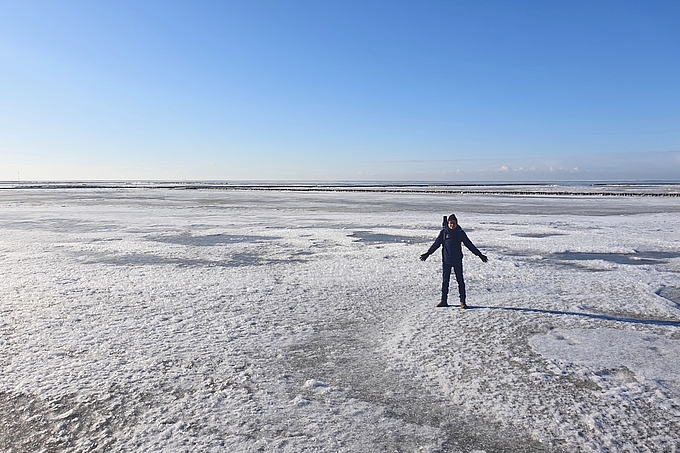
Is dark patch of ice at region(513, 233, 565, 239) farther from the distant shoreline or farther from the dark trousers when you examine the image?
the distant shoreline

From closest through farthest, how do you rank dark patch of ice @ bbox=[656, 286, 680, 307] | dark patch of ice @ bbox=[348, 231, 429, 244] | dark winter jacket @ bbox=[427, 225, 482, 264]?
1. dark winter jacket @ bbox=[427, 225, 482, 264]
2. dark patch of ice @ bbox=[656, 286, 680, 307]
3. dark patch of ice @ bbox=[348, 231, 429, 244]

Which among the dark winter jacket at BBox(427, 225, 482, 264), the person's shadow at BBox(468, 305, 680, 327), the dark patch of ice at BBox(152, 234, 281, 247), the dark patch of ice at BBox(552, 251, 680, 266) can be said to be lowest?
the person's shadow at BBox(468, 305, 680, 327)

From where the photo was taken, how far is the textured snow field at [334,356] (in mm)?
3574

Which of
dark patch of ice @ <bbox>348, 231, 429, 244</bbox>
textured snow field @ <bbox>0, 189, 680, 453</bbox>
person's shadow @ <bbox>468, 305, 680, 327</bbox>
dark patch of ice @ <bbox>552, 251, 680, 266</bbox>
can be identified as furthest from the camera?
dark patch of ice @ <bbox>348, 231, 429, 244</bbox>

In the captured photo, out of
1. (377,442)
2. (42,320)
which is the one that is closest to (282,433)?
(377,442)

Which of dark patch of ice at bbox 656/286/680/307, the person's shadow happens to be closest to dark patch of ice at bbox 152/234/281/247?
the person's shadow

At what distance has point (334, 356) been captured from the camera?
200 inches

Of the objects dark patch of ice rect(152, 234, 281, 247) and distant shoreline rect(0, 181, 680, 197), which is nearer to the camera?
dark patch of ice rect(152, 234, 281, 247)

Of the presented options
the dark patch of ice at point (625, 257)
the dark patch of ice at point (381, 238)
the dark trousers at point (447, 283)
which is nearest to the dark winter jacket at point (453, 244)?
the dark trousers at point (447, 283)

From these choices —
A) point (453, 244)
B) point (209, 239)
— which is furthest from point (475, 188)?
point (453, 244)

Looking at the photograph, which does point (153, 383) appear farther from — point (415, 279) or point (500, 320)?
point (415, 279)

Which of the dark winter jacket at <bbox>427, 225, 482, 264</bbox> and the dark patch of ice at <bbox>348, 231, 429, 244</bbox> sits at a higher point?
the dark winter jacket at <bbox>427, 225, 482, 264</bbox>

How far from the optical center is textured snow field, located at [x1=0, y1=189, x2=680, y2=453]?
3574 millimetres

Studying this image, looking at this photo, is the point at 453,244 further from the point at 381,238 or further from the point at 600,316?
the point at 381,238
